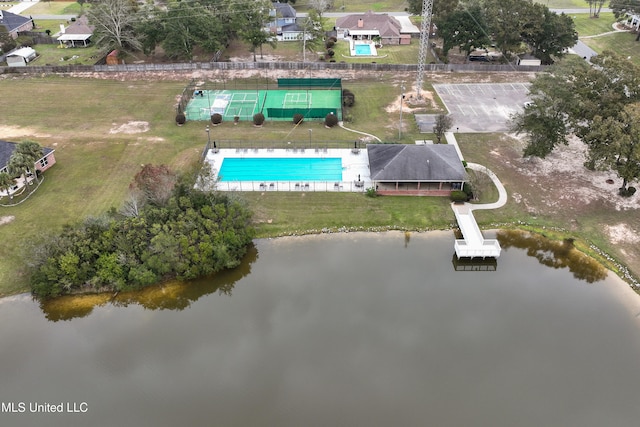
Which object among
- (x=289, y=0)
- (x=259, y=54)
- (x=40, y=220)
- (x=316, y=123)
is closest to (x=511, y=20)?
(x=316, y=123)

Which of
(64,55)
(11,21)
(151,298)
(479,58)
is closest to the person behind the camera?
(151,298)

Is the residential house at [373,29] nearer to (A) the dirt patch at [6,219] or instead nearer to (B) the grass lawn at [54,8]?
(B) the grass lawn at [54,8]

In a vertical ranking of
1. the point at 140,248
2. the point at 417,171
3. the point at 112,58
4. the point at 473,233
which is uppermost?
the point at 112,58

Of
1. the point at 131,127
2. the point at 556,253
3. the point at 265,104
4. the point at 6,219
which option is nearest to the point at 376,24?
the point at 265,104

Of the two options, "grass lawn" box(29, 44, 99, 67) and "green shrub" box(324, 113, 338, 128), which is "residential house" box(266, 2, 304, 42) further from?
"green shrub" box(324, 113, 338, 128)

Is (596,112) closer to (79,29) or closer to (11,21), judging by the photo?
(79,29)

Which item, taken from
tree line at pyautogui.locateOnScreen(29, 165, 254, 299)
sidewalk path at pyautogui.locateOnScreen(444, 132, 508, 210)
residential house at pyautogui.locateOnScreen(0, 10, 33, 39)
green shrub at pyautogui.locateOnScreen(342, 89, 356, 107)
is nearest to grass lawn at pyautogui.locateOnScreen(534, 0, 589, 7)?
green shrub at pyautogui.locateOnScreen(342, 89, 356, 107)

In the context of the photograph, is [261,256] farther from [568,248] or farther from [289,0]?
[289,0]
